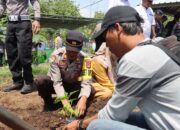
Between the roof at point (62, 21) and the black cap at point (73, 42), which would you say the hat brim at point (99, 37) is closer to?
the black cap at point (73, 42)

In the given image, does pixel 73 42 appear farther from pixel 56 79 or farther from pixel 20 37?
pixel 20 37

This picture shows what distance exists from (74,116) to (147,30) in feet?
7.64

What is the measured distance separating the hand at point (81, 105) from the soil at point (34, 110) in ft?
0.50

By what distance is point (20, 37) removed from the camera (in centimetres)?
555

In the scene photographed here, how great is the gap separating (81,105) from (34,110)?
0.76 metres

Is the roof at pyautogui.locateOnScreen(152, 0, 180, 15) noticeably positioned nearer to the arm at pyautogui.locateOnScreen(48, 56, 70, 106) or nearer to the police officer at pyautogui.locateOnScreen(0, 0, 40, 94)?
the police officer at pyautogui.locateOnScreen(0, 0, 40, 94)

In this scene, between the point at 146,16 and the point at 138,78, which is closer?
the point at 138,78

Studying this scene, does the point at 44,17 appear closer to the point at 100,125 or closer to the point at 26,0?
the point at 26,0

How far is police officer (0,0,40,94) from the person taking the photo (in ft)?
18.3

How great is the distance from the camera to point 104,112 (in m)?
2.79

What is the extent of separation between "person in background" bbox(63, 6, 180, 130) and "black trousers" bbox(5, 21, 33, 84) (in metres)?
2.96

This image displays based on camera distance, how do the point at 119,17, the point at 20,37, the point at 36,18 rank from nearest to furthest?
the point at 119,17, the point at 20,37, the point at 36,18

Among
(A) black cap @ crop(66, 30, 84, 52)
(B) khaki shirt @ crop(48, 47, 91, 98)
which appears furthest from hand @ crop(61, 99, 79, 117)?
(A) black cap @ crop(66, 30, 84, 52)

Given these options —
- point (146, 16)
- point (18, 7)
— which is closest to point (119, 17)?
point (18, 7)
